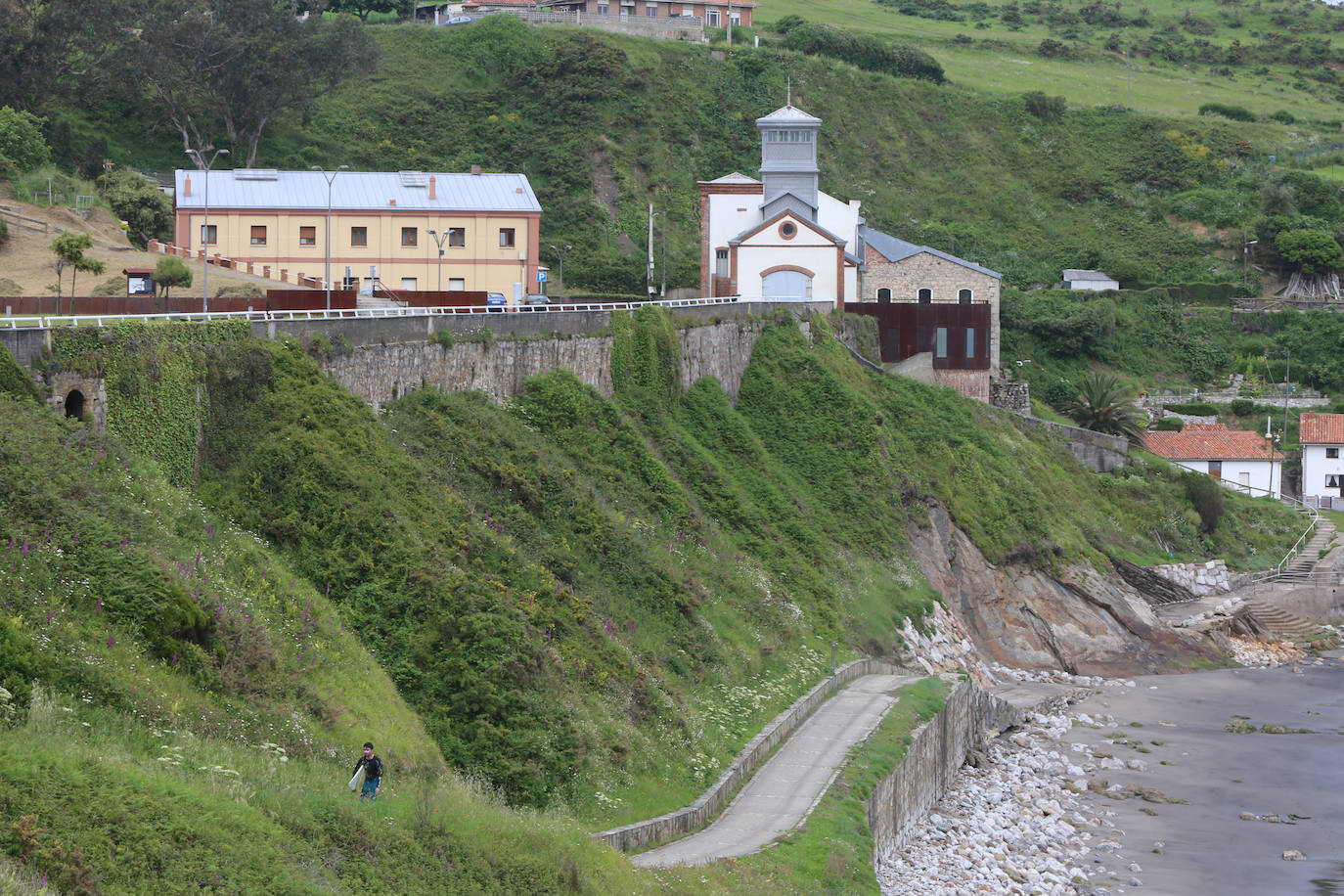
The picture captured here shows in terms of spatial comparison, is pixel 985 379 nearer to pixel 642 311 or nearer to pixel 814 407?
pixel 814 407

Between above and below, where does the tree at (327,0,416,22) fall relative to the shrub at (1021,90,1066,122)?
above

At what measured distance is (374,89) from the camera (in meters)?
96.1

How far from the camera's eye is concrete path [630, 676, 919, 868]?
84.2 ft

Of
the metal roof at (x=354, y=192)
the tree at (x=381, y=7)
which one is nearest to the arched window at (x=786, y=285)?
the metal roof at (x=354, y=192)

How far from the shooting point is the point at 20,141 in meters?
57.1

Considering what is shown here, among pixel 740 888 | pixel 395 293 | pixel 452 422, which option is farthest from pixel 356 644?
pixel 395 293

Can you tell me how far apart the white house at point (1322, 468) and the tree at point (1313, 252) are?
22291mm

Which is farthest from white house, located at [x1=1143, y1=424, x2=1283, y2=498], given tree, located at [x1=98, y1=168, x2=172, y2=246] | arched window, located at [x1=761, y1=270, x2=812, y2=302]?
tree, located at [x1=98, y1=168, x2=172, y2=246]

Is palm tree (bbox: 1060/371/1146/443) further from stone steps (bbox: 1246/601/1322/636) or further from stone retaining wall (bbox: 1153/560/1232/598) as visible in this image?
stone steps (bbox: 1246/601/1322/636)

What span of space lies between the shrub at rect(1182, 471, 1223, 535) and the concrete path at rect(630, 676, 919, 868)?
1195 inches

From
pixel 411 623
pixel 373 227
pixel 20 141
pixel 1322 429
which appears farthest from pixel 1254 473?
pixel 411 623

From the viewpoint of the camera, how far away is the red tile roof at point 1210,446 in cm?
7212

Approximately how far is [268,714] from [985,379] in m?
49.1

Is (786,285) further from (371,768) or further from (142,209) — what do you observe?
(371,768)
